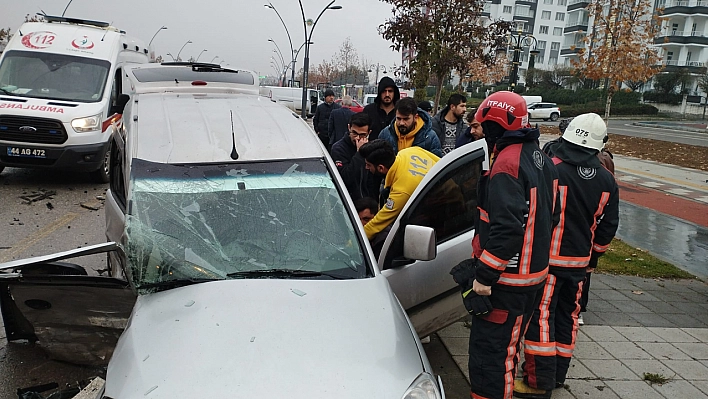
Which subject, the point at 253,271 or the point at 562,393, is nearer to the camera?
the point at 253,271

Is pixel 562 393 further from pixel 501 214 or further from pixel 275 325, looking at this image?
pixel 275 325

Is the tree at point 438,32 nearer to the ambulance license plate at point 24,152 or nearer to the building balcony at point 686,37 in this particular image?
the ambulance license plate at point 24,152

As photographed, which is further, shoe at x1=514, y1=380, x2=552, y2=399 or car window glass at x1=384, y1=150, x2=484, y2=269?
shoe at x1=514, y1=380, x2=552, y2=399

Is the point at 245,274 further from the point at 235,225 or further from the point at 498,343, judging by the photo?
the point at 498,343

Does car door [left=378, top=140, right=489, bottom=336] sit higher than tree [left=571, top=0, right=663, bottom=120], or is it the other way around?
tree [left=571, top=0, right=663, bottom=120]

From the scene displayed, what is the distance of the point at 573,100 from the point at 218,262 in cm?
5826

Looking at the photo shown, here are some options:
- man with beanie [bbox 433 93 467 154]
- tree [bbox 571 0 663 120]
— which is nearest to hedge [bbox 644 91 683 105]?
tree [bbox 571 0 663 120]

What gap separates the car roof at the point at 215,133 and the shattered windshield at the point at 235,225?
0.29 ft

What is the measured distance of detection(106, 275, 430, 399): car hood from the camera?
2141 millimetres

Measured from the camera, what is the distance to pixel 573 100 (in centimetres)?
5569

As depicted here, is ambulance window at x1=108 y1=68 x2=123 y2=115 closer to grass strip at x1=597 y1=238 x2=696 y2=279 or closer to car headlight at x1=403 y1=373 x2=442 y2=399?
grass strip at x1=597 y1=238 x2=696 y2=279

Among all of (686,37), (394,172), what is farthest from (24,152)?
(686,37)

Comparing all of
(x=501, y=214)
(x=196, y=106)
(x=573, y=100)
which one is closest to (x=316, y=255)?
(x=501, y=214)

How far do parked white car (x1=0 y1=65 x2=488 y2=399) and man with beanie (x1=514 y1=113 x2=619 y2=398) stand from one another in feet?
1.91
